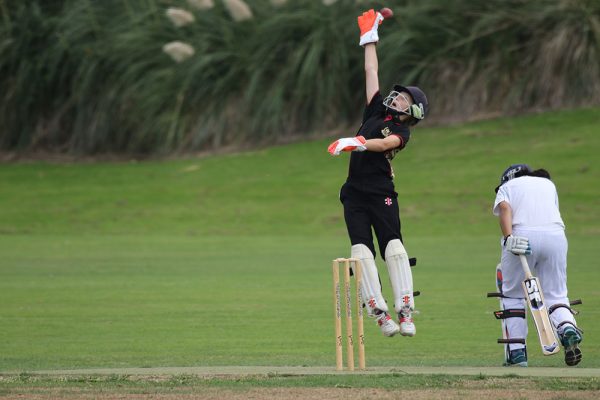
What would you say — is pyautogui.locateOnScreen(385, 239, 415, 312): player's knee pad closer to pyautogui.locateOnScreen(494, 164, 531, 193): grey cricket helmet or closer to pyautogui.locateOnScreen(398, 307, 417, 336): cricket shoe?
pyautogui.locateOnScreen(398, 307, 417, 336): cricket shoe

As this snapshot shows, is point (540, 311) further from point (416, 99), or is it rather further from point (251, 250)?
point (251, 250)

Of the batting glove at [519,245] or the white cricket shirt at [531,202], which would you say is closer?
the batting glove at [519,245]

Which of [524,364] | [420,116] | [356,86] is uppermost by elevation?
[356,86]

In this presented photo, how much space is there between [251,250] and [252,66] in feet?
33.7

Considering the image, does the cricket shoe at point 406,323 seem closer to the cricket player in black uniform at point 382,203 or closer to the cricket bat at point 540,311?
the cricket player in black uniform at point 382,203

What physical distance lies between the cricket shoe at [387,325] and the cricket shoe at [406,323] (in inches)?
2.0

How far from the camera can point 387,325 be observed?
972cm

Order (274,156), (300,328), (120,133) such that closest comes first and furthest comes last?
(300,328)
(274,156)
(120,133)

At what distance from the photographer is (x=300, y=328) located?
44.8 feet

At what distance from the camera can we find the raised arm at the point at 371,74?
33.6ft

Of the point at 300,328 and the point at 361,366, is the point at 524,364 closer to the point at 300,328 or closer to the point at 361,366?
the point at 361,366

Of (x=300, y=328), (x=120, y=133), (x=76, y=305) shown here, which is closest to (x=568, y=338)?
(x=300, y=328)

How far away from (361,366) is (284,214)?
58.4ft

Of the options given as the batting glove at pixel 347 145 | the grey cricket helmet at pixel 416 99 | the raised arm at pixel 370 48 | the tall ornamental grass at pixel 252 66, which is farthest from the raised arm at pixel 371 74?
the tall ornamental grass at pixel 252 66
